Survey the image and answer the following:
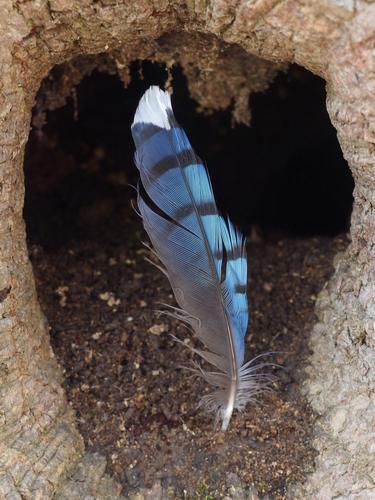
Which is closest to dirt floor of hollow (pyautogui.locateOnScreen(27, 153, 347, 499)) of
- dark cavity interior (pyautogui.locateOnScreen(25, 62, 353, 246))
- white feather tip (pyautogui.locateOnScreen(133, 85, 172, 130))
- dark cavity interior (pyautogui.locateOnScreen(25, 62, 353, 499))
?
dark cavity interior (pyautogui.locateOnScreen(25, 62, 353, 499))

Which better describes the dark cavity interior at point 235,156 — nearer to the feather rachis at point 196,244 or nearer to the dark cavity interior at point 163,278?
the dark cavity interior at point 163,278

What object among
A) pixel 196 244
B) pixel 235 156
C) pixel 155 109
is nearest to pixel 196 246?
pixel 196 244

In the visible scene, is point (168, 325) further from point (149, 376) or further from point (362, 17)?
point (362, 17)

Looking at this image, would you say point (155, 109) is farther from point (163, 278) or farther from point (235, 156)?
point (235, 156)

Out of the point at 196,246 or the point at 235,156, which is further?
the point at 235,156

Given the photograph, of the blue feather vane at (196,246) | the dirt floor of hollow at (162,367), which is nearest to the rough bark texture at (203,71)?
the dirt floor of hollow at (162,367)

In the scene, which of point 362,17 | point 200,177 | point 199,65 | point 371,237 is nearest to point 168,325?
point 200,177

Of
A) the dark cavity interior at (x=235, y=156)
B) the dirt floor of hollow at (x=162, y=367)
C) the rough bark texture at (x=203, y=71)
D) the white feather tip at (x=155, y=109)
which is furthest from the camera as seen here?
A: the dark cavity interior at (x=235, y=156)
